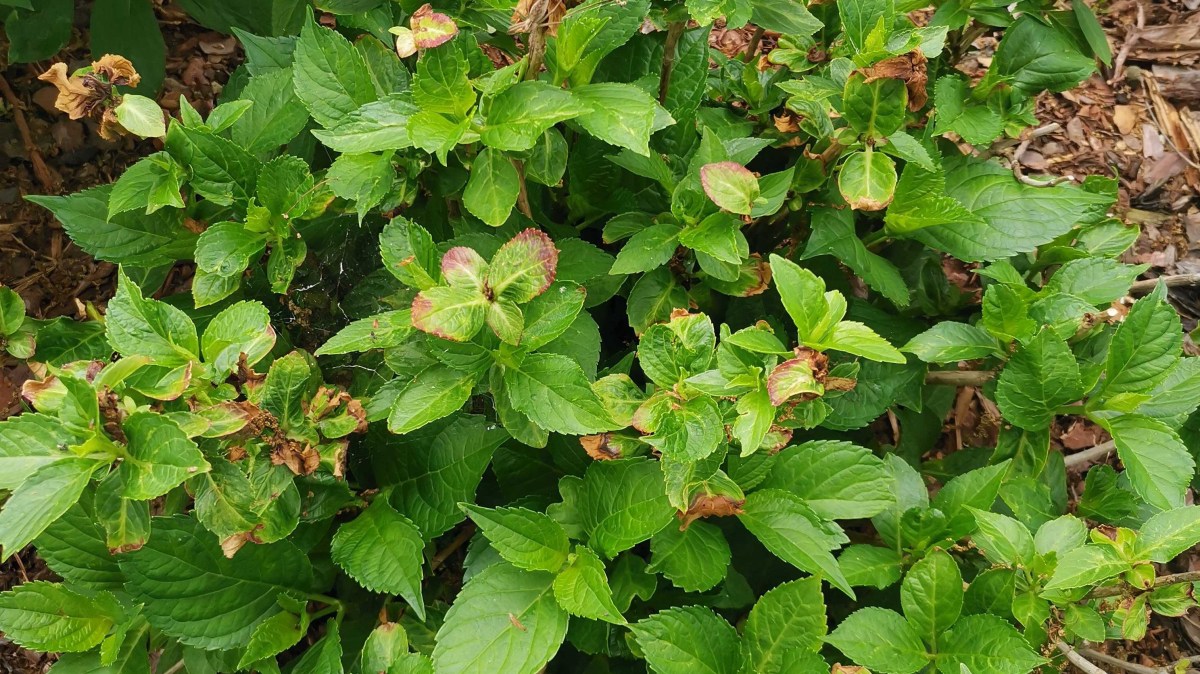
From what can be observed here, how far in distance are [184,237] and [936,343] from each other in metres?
1.46

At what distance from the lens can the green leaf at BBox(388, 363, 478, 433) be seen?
1247 millimetres

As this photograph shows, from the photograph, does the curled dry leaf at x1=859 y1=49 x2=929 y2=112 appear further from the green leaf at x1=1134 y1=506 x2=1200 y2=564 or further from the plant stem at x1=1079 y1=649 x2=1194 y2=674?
the plant stem at x1=1079 y1=649 x2=1194 y2=674

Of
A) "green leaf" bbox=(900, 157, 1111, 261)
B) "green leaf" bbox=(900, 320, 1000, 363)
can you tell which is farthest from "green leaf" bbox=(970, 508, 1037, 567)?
"green leaf" bbox=(900, 157, 1111, 261)

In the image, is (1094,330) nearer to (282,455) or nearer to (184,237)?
(282,455)

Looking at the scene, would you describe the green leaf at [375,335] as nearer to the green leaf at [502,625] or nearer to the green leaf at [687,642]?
the green leaf at [502,625]

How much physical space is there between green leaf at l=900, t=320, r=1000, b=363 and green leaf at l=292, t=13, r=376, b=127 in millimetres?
1092

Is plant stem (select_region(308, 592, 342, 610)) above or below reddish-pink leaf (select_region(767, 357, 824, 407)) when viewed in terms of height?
below

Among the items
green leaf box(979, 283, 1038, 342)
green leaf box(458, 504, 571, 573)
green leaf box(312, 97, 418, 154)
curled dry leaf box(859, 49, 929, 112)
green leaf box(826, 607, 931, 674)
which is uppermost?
curled dry leaf box(859, 49, 929, 112)

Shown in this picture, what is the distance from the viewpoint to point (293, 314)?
172 cm

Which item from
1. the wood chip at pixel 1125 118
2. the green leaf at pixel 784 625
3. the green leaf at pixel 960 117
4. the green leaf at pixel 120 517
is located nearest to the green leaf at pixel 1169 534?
the green leaf at pixel 784 625

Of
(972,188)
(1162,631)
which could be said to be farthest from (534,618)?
(1162,631)

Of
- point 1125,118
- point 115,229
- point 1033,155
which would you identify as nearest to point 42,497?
point 115,229

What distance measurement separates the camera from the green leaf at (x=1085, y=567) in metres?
1.28

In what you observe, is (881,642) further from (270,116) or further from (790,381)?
(270,116)
